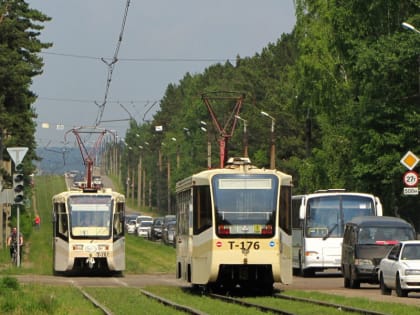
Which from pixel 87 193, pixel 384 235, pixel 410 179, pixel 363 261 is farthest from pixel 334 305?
pixel 87 193

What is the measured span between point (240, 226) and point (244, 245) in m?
0.48

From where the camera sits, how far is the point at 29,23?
280 ft

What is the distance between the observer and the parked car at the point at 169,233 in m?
84.6

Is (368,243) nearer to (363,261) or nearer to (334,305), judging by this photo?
(363,261)

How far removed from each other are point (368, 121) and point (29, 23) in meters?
32.5

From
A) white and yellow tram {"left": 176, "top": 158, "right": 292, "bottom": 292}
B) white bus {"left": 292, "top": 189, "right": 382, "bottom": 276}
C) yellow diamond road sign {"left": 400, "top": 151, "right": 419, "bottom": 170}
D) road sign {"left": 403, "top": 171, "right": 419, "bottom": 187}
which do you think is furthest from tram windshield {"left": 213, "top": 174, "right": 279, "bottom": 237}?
white bus {"left": 292, "top": 189, "right": 382, "bottom": 276}

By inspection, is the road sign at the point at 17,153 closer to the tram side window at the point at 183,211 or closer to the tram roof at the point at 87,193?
the tram roof at the point at 87,193

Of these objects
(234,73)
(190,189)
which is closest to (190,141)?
(234,73)

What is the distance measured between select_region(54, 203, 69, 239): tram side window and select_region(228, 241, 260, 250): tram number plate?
16.2 meters

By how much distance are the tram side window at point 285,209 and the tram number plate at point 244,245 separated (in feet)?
2.81

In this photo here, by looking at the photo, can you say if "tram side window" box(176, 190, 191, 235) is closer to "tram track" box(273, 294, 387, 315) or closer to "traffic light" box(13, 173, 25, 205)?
"tram track" box(273, 294, 387, 315)

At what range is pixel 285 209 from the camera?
31.7 meters

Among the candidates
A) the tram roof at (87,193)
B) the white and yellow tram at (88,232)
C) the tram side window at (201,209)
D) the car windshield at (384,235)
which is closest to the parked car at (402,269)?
the car windshield at (384,235)

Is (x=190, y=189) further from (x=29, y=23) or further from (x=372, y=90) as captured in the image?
(x=29, y=23)
